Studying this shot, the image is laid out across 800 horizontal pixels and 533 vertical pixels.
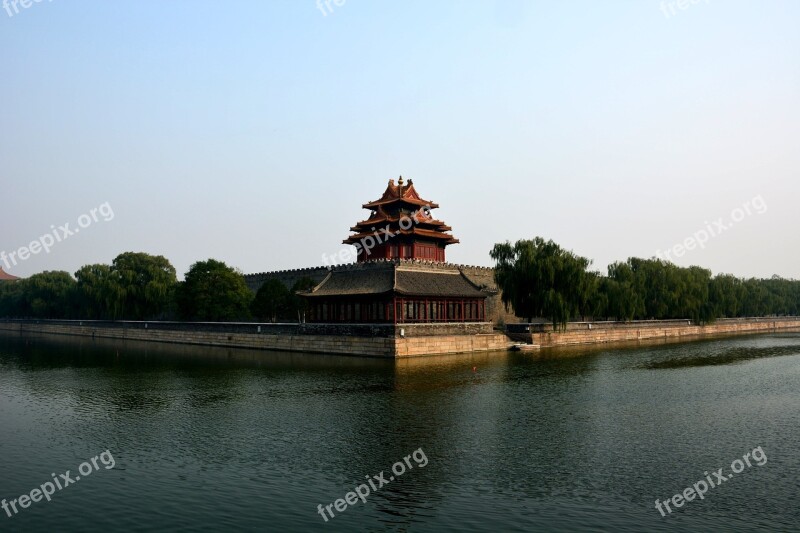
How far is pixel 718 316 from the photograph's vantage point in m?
68.0

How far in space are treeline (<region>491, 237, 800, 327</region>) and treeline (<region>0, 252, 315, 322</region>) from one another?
696 inches

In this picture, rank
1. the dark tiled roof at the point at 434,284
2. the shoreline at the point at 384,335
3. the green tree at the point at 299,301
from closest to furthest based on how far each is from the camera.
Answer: the shoreline at the point at 384,335 → the dark tiled roof at the point at 434,284 → the green tree at the point at 299,301

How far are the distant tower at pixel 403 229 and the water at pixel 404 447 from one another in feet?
67.2

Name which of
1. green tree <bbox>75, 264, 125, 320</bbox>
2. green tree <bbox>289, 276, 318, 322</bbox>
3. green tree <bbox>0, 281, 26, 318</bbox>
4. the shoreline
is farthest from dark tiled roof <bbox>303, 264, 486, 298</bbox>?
green tree <bbox>0, 281, 26, 318</bbox>

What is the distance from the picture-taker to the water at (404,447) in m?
11.4

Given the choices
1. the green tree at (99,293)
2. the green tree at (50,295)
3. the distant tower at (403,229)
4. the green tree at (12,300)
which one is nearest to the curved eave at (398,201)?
the distant tower at (403,229)

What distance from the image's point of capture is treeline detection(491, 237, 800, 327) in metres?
47.1

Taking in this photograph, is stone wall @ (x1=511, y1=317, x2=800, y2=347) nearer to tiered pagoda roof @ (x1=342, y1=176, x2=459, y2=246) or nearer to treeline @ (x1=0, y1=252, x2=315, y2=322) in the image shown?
tiered pagoda roof @ (x1=342, y1=176, x2=459, y2=246)

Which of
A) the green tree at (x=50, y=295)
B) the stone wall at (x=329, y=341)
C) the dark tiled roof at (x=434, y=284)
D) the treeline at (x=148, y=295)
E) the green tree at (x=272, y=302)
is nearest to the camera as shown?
the stone wall at (x=329, y=341)

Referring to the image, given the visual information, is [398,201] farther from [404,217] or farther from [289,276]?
[289,276]

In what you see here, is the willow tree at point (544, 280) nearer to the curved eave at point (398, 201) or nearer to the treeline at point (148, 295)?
the curved eave at point (398, 201)

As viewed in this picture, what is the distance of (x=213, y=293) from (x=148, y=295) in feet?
38.4

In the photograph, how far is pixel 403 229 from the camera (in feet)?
165

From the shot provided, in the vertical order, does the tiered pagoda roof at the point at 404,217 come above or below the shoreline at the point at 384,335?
above
